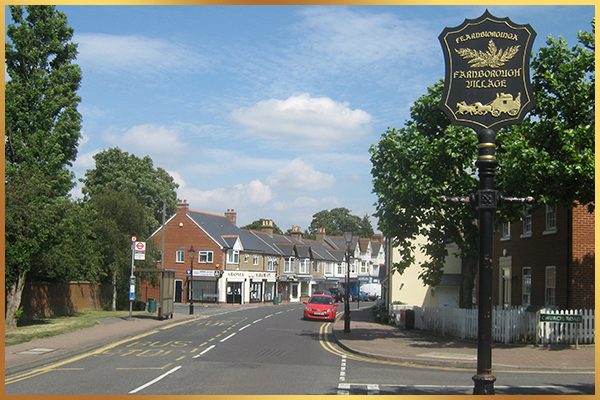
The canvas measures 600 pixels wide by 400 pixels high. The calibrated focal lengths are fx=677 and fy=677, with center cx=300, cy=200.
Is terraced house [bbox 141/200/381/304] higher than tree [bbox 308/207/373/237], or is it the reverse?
tree [bbox 308/207/373/237]

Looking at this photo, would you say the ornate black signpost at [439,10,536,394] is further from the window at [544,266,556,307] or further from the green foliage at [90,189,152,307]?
the green foliage at [90,189,152,307]

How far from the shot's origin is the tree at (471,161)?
20.4 metres

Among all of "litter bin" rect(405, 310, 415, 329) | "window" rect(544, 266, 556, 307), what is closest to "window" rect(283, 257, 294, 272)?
"litter bin" rect(405, 310, 415, 329)

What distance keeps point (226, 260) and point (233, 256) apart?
1466mm

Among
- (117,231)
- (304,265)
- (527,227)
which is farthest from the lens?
(304,265)

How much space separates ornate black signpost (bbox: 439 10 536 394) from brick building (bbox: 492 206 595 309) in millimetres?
18068

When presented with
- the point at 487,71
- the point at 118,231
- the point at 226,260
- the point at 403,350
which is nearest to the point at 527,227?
the point at 403,350

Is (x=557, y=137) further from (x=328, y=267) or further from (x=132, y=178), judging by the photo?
(x=328, y=267)

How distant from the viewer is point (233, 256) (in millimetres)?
70125

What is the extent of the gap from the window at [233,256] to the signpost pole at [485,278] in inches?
2415

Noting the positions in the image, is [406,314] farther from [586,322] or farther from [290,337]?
[586,322]

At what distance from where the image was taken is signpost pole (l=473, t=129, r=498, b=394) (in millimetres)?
8586

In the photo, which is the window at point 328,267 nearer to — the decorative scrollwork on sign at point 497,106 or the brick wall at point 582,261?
the brick wall at point 582,261

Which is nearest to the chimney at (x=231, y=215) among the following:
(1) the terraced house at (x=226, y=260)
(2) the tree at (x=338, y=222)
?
(1) the terraced house at (x=226, y=260)
